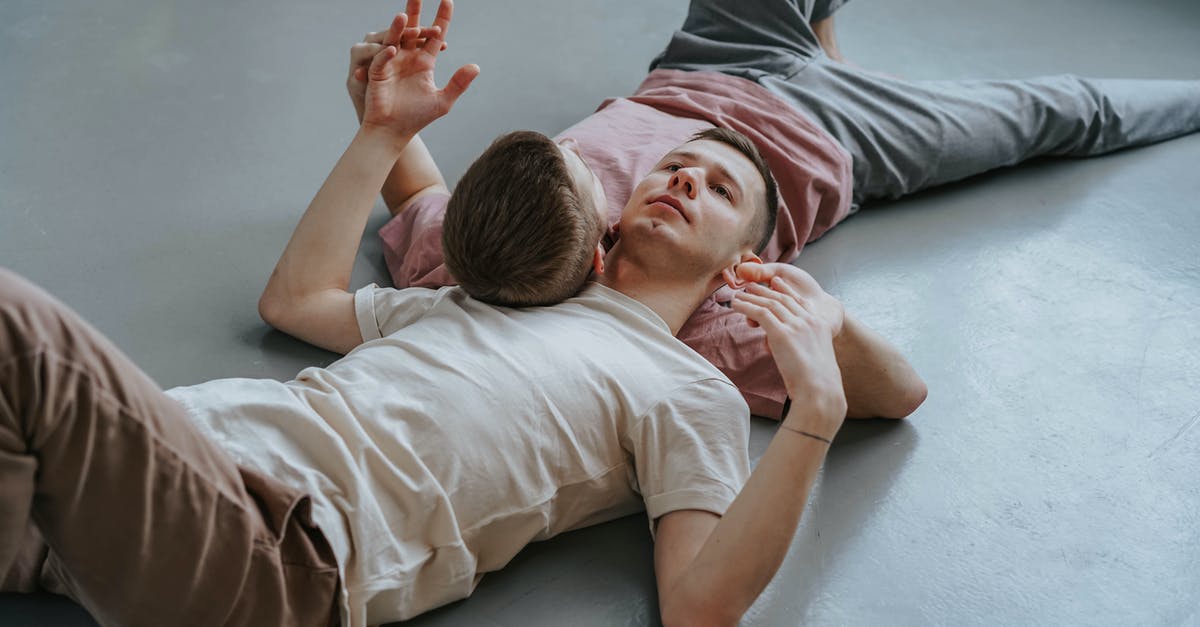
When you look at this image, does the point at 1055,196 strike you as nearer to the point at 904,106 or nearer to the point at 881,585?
the point at 904,106

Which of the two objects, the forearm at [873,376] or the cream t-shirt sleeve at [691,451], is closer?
the cream t-shirt sleeve at [691,451]

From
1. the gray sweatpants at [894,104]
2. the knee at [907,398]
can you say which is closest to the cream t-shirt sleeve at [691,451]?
the knee at [907,398]

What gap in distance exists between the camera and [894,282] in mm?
2016

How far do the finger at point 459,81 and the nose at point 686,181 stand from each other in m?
0.32

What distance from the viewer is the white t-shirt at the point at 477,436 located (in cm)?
120

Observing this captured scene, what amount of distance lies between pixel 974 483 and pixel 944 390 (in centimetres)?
21

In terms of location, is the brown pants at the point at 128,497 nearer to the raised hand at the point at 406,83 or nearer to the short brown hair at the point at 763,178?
the raised hand at the point at 406,83

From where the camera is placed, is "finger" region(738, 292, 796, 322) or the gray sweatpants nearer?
"finger" region(738, 292, 796, 322)

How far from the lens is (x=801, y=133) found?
2066 millimetres

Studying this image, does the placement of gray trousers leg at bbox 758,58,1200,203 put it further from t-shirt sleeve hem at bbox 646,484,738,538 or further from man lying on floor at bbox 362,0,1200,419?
t-shirt sleeve hem at bbox 646,484,738,538

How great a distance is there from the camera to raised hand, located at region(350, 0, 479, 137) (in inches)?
65.1

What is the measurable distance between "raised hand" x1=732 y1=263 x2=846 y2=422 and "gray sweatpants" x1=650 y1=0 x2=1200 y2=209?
780mm

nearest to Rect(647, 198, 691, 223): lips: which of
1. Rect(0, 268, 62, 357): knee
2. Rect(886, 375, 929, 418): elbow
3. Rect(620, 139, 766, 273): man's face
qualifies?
Rect(620, 139, 766, 273): man's face

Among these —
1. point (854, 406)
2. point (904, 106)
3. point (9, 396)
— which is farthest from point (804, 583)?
point (904, 106)
